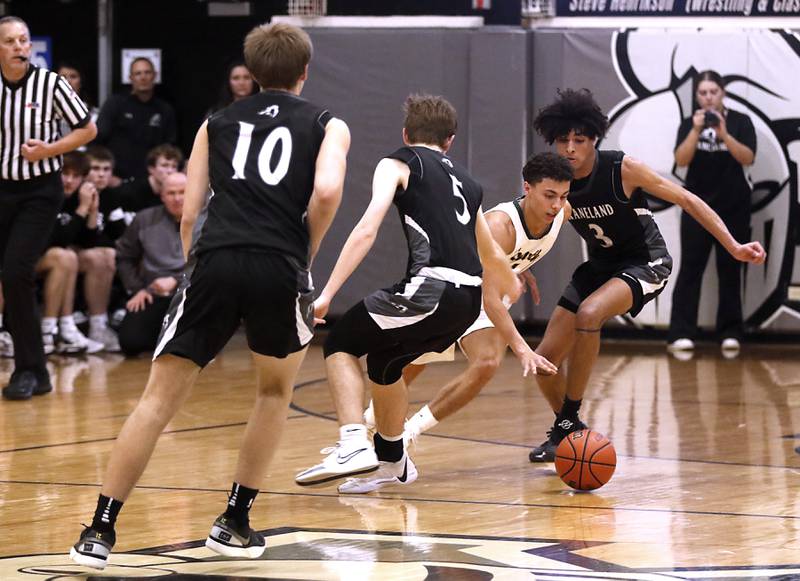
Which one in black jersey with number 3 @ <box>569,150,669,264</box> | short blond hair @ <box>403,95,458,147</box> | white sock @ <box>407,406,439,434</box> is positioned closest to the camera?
short blond hair @ <box>403,95,458,147</box>

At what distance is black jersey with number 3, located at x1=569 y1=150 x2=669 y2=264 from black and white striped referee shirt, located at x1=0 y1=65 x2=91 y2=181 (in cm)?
314

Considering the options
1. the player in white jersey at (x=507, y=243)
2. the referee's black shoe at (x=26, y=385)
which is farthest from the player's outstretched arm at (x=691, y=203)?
the referee's black shoe at (x=26, y=385)

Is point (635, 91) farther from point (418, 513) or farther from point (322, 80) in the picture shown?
point (418, 513)

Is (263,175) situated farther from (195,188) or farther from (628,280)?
(628,280)

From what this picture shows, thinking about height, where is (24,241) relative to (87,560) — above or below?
above

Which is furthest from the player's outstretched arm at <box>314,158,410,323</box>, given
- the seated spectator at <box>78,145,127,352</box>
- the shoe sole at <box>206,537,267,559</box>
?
the seated spectator at <box>78,145,127,352</box>

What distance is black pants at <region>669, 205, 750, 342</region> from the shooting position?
11.2m

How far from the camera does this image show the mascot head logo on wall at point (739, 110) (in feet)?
36.7

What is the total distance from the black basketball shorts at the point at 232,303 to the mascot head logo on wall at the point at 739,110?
736 centimetres

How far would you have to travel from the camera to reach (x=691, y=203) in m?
6.66

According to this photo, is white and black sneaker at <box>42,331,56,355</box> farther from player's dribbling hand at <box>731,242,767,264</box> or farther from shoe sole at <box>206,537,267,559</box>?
shoe sole at <box>206,537,267,559</box>

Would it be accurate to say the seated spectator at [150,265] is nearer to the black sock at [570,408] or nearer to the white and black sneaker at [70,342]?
the white and black sneaker at [70,342]

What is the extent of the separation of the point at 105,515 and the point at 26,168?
14.1 feet

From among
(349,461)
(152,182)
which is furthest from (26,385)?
(349,461)
